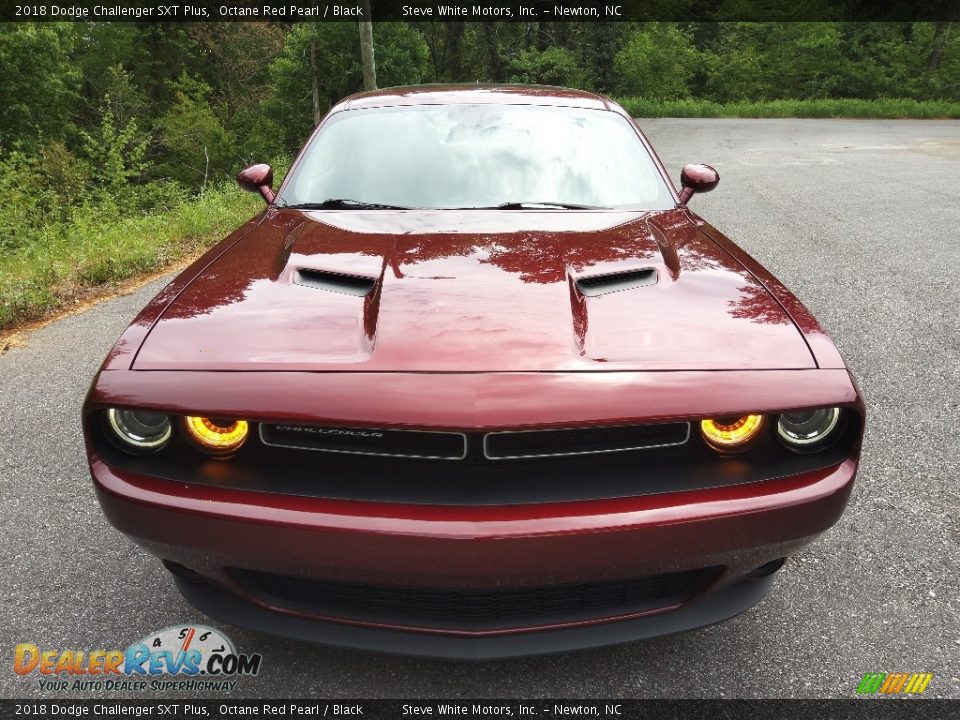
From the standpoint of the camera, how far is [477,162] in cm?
286

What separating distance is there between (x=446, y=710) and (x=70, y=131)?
3335 cm

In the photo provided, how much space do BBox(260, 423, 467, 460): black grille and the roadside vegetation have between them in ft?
66.6

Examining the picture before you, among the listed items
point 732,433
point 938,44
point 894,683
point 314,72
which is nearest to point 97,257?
point 732,433

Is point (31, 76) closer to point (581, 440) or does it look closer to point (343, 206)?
point (343, 206)

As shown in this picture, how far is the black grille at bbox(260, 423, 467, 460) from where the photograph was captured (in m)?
1.59

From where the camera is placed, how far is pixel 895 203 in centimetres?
938

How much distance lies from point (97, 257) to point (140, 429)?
5380mm

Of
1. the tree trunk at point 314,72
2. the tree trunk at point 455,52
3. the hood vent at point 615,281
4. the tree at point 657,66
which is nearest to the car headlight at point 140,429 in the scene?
the hood vent at point 615,281

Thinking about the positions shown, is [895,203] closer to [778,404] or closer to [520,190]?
[520,190]

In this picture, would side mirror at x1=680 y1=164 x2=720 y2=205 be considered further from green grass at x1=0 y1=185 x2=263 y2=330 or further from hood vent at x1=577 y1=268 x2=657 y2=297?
green grass at x1=0 y1=185 x2=263 y2=330

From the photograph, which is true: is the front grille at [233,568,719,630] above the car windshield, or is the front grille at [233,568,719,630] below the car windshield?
below

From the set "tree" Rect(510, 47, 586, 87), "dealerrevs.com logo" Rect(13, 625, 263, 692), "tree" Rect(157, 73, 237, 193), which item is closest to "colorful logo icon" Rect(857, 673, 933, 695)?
"dealerrevs.com logo" Rect(13, 625, 263, 692)

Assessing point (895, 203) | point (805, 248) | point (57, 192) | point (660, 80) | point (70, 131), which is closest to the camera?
point (805, 248)

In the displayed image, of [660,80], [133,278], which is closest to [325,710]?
[133,278]
